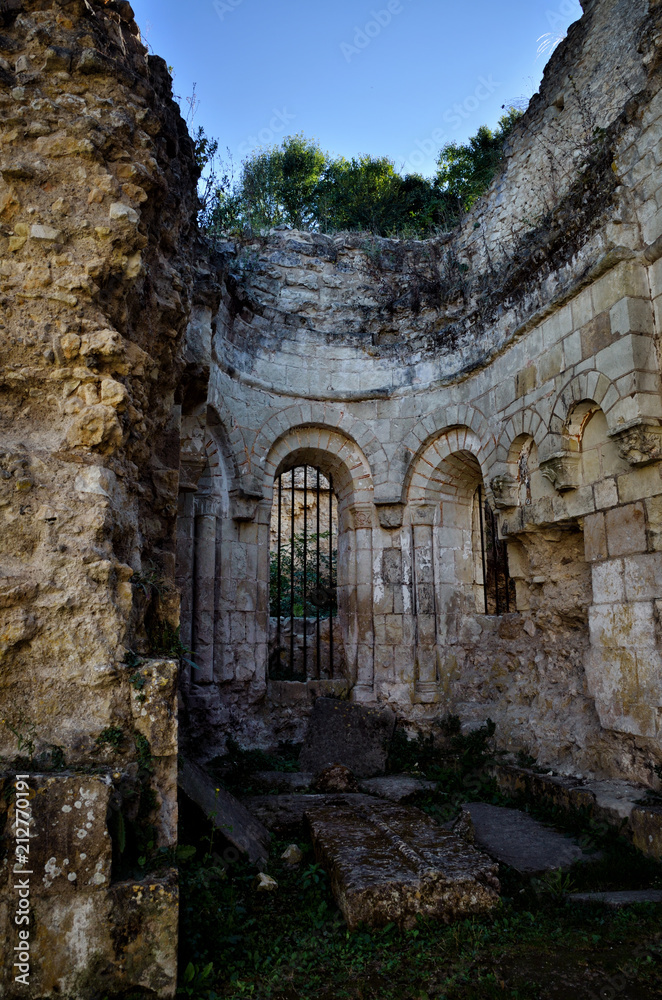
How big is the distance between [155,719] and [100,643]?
384 millimetres

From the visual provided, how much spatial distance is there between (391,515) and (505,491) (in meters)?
1.79

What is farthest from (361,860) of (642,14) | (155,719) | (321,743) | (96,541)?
(642,14)

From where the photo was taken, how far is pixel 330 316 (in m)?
8.84

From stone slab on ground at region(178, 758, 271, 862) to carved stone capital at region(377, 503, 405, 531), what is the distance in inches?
160

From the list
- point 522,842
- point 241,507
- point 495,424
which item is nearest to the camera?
point 522,842

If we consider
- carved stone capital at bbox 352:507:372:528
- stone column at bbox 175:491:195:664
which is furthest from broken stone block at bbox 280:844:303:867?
carved stone capital at bbox 352:507:372:528

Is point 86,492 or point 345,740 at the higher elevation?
point 86,492

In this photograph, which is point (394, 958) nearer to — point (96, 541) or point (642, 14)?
point (96, 541)

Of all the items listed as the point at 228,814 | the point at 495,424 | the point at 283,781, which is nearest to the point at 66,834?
the point at 228,814

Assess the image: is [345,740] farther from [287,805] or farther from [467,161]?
[467,161]

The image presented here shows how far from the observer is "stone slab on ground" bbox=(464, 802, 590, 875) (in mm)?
4164

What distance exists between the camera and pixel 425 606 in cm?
802

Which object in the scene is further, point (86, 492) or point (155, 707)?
point (86, 492)

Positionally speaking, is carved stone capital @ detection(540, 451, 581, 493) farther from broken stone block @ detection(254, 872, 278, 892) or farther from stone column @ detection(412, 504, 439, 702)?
broken stone block @ detection(254, 872, 278, 892)
